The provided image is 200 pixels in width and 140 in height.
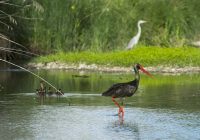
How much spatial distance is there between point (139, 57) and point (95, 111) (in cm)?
1200

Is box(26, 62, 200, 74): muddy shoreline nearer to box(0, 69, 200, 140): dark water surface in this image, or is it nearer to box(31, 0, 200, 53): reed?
box(31, 0, 200, 53): reed

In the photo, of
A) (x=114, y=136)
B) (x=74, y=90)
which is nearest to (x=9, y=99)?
(x=74, y=90)

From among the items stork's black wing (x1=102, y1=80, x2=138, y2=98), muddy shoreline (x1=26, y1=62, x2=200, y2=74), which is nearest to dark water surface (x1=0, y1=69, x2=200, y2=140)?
stork's black wing (x1=102, y1=80, x2=138, y2=98)

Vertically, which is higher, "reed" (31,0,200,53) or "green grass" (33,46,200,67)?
"reed" (31,0,200,53)

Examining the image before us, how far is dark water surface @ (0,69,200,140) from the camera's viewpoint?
13.8 metres

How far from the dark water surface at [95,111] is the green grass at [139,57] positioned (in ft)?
12.0

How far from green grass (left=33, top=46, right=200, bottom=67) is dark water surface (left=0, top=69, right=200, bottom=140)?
3667mm

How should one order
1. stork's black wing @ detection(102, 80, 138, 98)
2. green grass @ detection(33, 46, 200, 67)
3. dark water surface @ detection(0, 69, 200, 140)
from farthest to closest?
green grass @ detection(33, 46, 200, 67) < stork's black wing @ detection(102, 80, 138, 98) < dark water surface @ detection(0, 69, 200, 140)

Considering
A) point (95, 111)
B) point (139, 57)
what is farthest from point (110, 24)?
point (95, 111)

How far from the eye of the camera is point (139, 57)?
1118 inches

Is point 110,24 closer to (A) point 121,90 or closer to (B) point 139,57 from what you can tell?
(B) point 139,57

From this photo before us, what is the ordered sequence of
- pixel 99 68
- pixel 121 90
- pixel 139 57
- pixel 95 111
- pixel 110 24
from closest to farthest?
pixel 121 90 < pixel 95 111 < pixel 99 68 < pixel 139 57 < pixel 110 24

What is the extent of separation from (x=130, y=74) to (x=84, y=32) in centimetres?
627

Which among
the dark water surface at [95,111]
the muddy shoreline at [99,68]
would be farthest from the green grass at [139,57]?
the dark water surface at [95,111]
